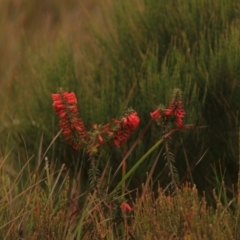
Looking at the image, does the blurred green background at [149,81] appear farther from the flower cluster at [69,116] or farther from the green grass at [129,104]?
the flower cluster at [69,116]

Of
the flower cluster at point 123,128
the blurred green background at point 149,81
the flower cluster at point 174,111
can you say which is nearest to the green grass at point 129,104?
the blurred green background at point 149,81

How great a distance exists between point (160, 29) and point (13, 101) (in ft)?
3.33

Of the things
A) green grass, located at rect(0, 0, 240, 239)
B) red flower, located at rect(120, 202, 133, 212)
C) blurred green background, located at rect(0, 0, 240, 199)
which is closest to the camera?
red flower, located at rect(120, 202, 133, 212)

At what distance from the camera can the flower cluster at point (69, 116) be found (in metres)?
3.51

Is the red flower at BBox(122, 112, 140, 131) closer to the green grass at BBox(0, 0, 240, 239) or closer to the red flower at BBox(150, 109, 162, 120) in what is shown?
the red flower at BBox(150, 109, 162, 120)

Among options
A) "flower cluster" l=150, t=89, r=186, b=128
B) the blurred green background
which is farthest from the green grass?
"flower cluster" l=150, t=89, r=186, b=128

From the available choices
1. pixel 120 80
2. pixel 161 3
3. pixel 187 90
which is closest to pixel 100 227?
pixel 187 90

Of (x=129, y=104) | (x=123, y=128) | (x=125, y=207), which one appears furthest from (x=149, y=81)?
(x=125, y=207)

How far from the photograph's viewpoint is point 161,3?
15.1 ft

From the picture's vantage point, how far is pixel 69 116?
3.53 metres

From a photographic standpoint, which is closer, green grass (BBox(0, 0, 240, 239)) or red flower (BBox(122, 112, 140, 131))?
red flower (BBox(122, 112, 140, 131))

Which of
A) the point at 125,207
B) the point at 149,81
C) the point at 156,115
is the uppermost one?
the point at 156,115

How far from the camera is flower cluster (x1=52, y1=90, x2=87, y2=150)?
3.51m

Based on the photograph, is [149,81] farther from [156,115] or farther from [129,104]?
[156,115]
